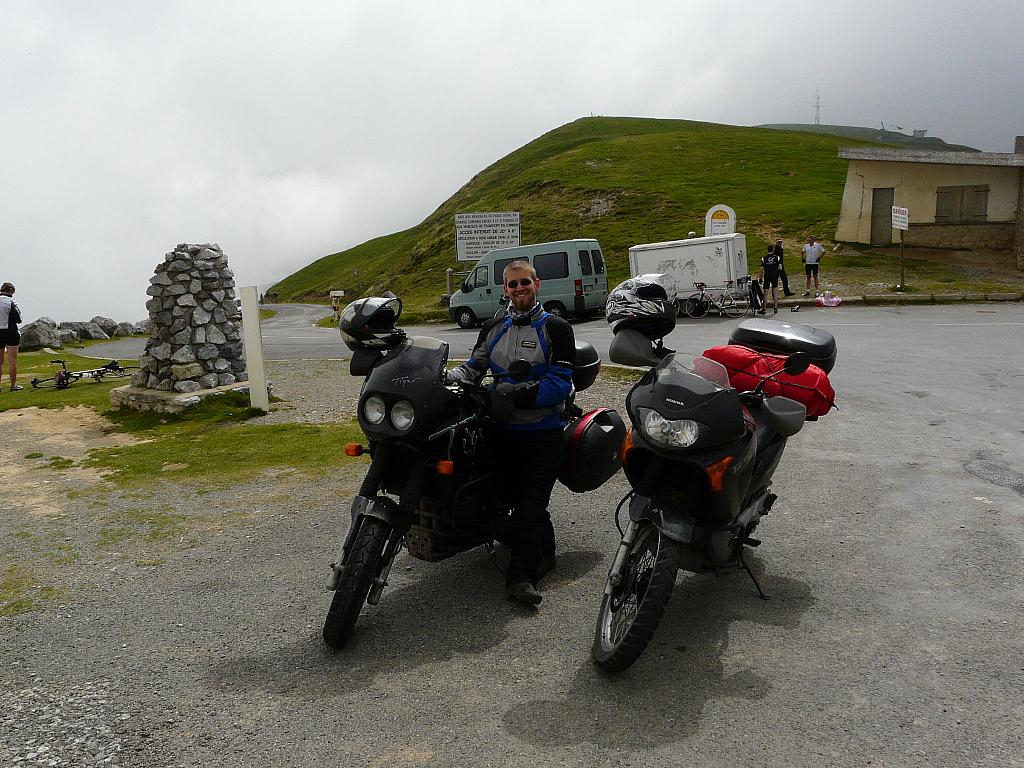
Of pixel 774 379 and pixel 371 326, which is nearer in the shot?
pixel 371 326

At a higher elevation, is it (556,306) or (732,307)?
(556,306)

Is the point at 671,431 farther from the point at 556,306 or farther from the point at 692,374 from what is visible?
the point at 556,306

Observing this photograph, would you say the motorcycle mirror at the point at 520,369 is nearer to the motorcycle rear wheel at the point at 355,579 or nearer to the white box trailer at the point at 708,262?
the motorcycle rear wheel at the point at 355,579

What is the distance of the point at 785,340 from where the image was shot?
191 inches

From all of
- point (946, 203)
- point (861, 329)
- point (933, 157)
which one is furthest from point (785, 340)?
point (946, 203)

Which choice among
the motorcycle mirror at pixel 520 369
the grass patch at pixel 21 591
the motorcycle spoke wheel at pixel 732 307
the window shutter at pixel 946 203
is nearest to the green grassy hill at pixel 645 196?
the window shutter at pixel 946 203

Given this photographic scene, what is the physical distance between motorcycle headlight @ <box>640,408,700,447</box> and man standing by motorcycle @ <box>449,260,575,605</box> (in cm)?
83

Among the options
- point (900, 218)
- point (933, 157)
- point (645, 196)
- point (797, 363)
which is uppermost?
point (645, 196)

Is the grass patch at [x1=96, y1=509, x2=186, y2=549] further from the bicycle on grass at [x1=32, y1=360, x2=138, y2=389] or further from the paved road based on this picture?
the paved road

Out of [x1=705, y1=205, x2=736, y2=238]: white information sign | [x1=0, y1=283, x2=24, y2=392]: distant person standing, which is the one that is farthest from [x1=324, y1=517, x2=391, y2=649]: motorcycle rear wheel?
[x1=705, y1=205, x2=736, y2=238]: white information sign

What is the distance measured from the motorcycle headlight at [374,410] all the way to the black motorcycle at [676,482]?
3.76 feet

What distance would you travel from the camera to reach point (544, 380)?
14.5ft

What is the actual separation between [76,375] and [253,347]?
19.7 ft

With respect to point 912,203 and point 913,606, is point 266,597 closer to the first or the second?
point 913,606
